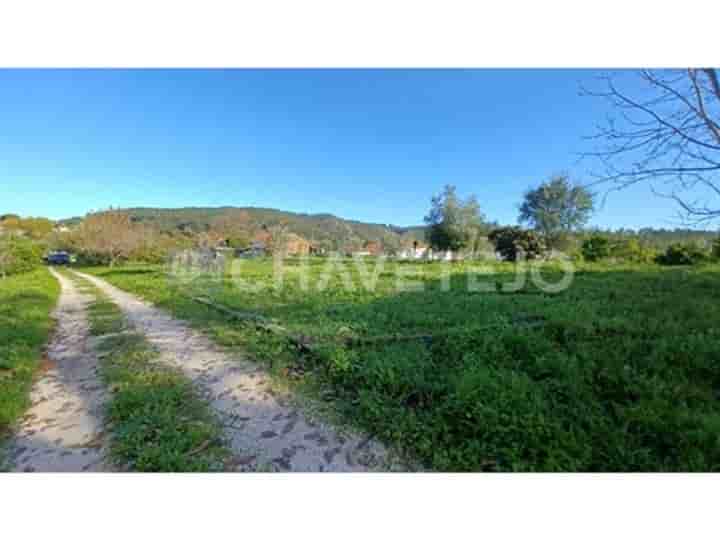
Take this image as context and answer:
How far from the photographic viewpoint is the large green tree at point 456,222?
1494 centimetres

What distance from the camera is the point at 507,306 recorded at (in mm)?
5105

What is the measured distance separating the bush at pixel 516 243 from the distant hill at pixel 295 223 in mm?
4164

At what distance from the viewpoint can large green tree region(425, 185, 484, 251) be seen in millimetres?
14938

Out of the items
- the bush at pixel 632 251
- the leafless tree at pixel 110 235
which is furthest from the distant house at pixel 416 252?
the leafless tree at pixel 110 235

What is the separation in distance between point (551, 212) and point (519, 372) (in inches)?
435

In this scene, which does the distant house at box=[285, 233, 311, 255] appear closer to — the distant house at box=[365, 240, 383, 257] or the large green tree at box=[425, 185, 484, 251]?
the distant house at box=[365, 240, 383, 257]

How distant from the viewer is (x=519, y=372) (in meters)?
2.70

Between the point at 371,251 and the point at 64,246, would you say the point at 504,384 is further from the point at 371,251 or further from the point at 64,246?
the point at 64,246

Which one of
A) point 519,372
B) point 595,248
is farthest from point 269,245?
point 595,248

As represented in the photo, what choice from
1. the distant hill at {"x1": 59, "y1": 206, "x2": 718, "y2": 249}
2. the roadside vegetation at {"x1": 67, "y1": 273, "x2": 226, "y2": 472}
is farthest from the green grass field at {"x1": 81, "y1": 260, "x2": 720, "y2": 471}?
the distant hill at {"x1": 59, "y1": 206, "x2": 718, "y2": 249}

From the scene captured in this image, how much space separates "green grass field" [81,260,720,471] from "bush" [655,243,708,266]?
18.5ft

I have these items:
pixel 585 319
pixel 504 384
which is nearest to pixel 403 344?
pixel 504 384

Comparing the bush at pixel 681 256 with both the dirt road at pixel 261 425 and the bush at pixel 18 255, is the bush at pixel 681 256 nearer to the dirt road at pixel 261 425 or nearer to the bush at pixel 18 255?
the dirt road at pixel 261 425
